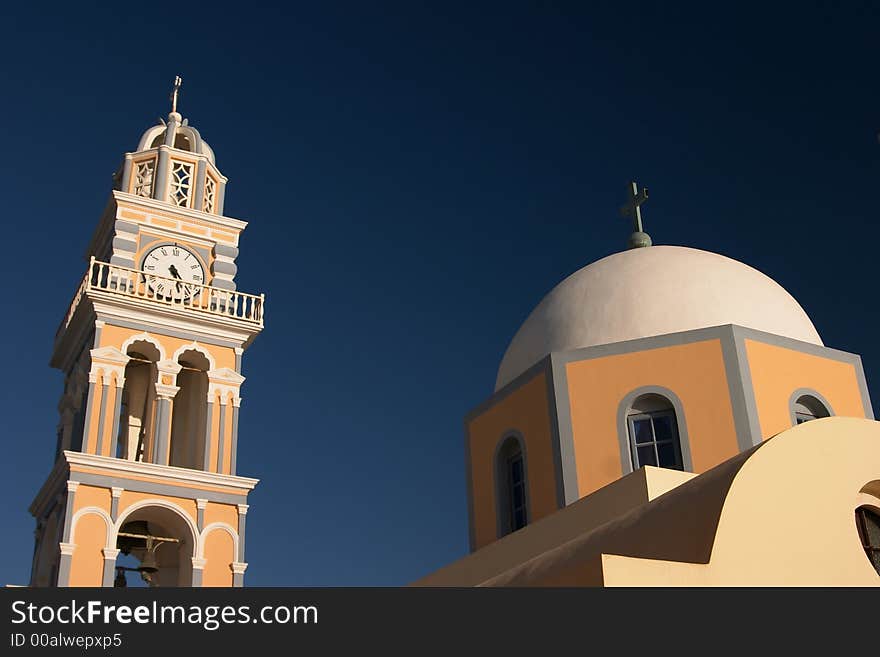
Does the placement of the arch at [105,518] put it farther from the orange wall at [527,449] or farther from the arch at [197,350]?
the orange wall at [527,449]

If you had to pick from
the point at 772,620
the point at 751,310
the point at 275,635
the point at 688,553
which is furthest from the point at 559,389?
the point at 275,635

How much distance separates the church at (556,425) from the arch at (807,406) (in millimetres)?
20

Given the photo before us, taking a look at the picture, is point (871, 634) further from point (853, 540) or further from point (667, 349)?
point (667, 349)

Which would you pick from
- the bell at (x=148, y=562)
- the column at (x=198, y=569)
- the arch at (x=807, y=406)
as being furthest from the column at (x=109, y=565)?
the arch at (x=807, y=406)

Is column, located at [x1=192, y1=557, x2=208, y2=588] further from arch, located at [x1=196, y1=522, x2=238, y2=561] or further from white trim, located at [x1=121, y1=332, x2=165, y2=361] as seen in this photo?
white trim, located at [x1=121, y1=332, x2=165, y2=361]

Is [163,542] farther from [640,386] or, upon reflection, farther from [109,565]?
[640,386]

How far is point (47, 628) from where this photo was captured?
5.69 metres

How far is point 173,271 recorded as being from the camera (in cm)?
2052

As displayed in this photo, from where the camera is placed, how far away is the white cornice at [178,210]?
20600mm

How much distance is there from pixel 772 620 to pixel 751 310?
6.45 m

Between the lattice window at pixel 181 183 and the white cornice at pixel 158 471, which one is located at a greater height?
the lattice window at pixel 181 183

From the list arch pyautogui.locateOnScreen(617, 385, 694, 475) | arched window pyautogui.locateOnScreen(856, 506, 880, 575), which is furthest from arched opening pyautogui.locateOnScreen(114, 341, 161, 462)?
arched window pyautogui.locateOnScreen(856, 506, 880, 575)

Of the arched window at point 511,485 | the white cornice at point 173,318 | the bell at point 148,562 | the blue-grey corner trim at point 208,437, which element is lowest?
the arched window at point 511,485

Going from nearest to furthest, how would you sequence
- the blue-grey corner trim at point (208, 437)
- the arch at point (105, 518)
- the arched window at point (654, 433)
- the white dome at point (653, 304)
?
the arched window at point (654, 433) → the white dome at point (653, 304) → the arch at point (105, 518) → the blue-grey corner trim at point (208, 437)
